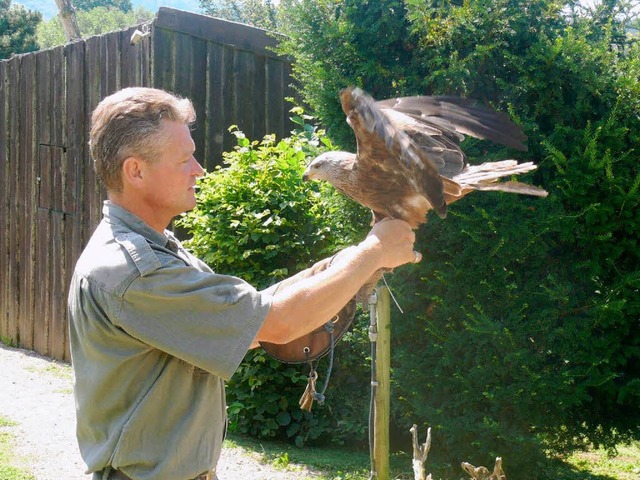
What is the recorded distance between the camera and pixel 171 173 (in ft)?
7.95

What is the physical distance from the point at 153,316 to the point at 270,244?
396 centimetres

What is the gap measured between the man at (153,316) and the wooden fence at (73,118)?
418cm

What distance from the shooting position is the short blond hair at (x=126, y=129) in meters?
2.36

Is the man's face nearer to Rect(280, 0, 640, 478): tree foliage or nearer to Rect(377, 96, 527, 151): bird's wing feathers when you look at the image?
Rect(377, 96, 527, 151): bird's wing feathers

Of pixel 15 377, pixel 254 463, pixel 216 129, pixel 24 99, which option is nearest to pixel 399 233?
pixel 254 463

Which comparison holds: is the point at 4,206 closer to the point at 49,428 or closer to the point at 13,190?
the point at 13,190

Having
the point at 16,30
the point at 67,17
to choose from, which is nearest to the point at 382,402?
the point at 67,17

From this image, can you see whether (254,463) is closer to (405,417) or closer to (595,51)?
(405,417)

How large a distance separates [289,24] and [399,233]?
347cm

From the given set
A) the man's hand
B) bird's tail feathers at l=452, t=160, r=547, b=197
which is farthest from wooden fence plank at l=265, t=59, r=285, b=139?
the man's hand

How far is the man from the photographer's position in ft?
7.28

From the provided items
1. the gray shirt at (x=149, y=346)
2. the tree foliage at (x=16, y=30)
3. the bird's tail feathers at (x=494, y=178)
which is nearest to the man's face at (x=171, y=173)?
the gray shirt at (x=149, y=346)

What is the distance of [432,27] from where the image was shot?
5.14 meters

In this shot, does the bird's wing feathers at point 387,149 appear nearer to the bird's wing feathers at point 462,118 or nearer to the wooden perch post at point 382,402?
the bird's wing feathers at point 462,118
